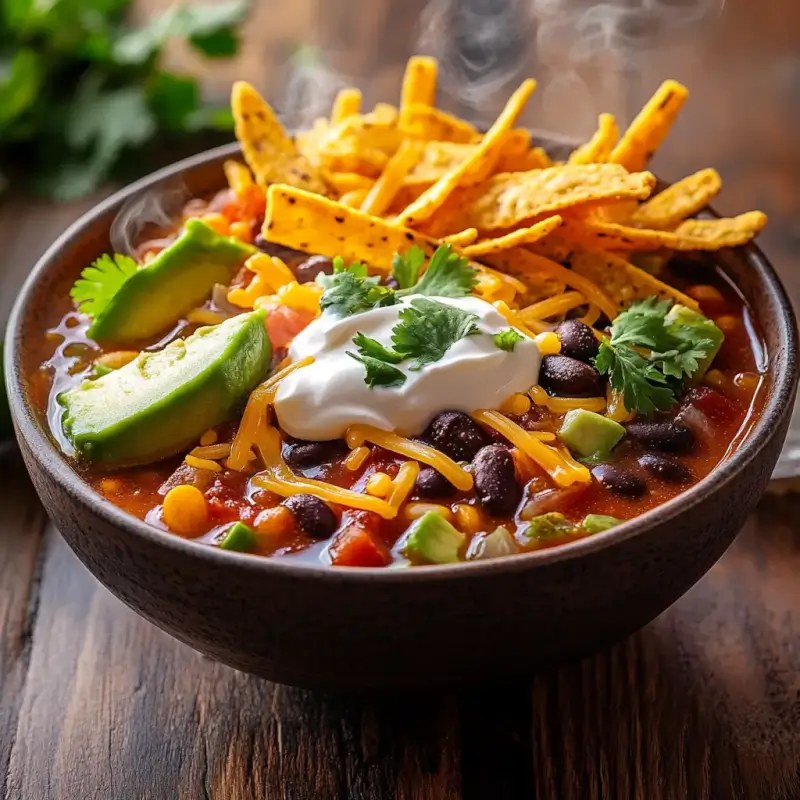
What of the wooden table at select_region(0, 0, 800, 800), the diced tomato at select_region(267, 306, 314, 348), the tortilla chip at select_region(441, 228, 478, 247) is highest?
the tortilla chip at select_region(441, 228, 478, 247)

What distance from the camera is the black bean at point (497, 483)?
92.4 inches

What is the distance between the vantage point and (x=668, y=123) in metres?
3.17

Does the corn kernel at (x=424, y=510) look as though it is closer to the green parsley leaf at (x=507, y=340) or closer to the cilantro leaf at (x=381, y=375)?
the cilantro leaf at (x=381, y=375)

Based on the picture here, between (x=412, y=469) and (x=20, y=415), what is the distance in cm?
89

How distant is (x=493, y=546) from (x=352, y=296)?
0.75m

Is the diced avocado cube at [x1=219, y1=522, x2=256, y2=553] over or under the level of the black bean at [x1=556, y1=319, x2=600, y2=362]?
under

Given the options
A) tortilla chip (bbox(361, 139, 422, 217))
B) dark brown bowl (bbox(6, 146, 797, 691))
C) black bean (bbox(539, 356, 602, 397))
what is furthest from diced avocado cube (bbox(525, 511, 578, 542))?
tortilla chip (bbox(361, 139, 422, 217))

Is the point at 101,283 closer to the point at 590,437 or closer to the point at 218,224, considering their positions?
the point at 218,224

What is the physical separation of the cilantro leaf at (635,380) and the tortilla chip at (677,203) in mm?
565

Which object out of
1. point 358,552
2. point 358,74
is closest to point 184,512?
point 358,552

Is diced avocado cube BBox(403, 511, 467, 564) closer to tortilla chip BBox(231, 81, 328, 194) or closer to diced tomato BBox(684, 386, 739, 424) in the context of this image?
diced tomato BBox(684, 386, 739, 424)

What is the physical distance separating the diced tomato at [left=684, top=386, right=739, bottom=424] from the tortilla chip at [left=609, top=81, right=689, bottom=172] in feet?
2.61

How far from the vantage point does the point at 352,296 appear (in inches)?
107

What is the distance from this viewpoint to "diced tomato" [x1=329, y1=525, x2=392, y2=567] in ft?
7.43
